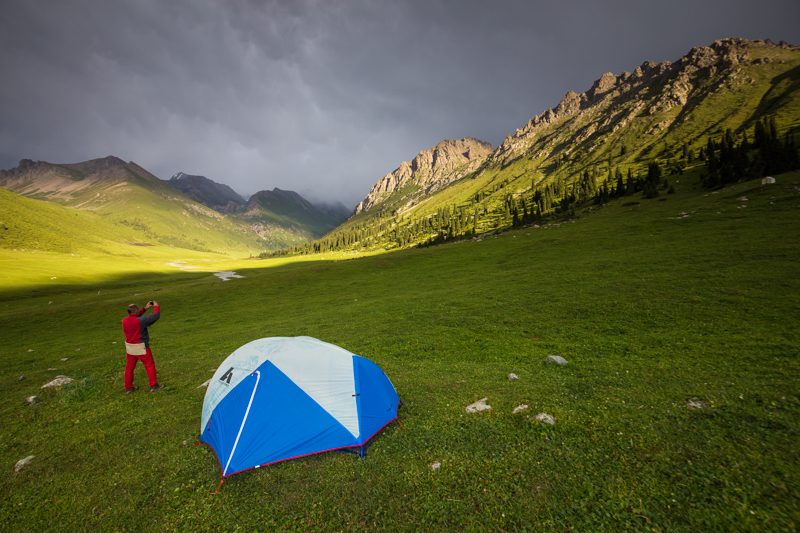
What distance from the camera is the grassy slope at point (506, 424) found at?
6.61 meters

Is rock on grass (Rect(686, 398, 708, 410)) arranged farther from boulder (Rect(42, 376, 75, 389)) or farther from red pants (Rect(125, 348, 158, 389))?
boulder (Rect(42, 376, 75, 389))

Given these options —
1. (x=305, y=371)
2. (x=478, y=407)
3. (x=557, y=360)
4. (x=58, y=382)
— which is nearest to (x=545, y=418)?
(x=478, y=407)

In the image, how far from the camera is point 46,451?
10125 mm

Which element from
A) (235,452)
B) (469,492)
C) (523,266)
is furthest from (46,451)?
(523,266)

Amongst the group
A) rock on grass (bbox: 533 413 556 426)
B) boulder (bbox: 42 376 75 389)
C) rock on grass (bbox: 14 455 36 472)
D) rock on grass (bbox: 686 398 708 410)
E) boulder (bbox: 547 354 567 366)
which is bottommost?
boulder (bbox: 547 354 567 366)

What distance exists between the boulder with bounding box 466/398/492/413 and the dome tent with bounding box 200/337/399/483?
8.72 feet

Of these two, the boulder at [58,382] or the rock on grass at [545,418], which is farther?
the boulder at [58,382]

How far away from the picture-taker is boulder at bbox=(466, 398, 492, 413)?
35.2 feet

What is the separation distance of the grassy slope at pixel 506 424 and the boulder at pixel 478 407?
A: 0.28 metres

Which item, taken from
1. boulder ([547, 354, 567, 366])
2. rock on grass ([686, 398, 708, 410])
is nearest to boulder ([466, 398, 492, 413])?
boulder ([547, 354, 567, 366])

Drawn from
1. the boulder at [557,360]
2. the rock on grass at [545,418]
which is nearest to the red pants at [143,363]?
the rock on grass at [545,418]

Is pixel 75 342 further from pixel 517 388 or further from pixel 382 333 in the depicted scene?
pixel 517 388

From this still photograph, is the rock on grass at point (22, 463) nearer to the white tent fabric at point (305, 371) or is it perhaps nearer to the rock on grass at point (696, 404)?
the white tent fabric at point (305, 371)

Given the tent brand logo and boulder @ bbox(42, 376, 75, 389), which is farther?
boulder @ bbox(42, 376, 75, 389)
